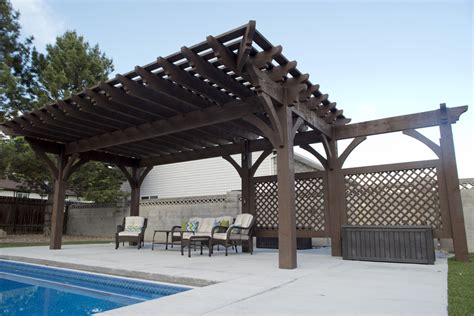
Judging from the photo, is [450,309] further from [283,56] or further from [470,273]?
[283,56]

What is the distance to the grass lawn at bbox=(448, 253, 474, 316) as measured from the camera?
8.22 ft

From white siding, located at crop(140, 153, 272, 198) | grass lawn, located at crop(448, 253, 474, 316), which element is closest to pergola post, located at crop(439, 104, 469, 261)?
grass lawn, located at crop(448, 253, 474, 316)

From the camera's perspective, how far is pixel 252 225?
7152 millimetres

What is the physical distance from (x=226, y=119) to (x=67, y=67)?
10.4 meters

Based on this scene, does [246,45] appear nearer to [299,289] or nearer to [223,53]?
[223,53]

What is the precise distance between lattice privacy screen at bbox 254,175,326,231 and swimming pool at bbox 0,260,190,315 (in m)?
3.76

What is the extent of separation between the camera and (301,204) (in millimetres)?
7117

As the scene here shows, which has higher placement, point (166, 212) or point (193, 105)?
point (193, 105)

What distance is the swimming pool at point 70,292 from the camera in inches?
139

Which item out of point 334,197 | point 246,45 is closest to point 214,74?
point 246,45

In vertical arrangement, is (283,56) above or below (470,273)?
above

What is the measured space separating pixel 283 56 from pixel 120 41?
7.86 metres

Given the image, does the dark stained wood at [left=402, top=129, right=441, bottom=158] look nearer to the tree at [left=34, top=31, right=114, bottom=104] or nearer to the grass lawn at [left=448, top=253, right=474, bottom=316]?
the grass lawn at [left=448, top=253, right=474, bottom=316]

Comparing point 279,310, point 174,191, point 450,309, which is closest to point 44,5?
point 174,191
